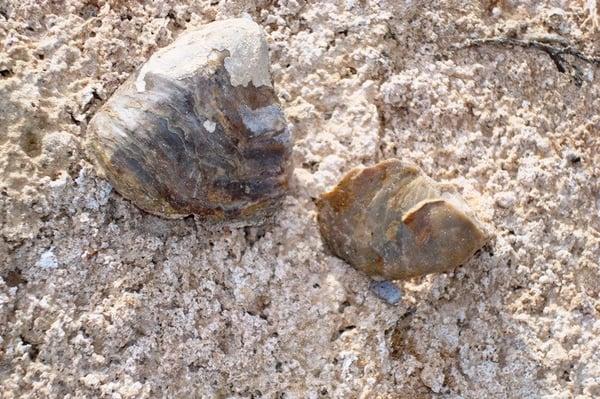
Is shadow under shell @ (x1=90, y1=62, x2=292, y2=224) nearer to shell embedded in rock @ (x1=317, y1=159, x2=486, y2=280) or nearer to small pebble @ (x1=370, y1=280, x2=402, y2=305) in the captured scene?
shell embedded in rock @ (x1=317, y1=159, x2=486, y2=280)

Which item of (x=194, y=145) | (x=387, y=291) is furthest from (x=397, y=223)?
(x=194, y=145)

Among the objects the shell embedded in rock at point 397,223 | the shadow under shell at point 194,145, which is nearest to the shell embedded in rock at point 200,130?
the shadow under shell at point 194,145

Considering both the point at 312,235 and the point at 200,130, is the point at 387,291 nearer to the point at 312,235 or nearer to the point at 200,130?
the point at 312,235

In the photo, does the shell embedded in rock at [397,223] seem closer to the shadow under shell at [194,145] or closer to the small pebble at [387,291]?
the small pebble at [387,291]

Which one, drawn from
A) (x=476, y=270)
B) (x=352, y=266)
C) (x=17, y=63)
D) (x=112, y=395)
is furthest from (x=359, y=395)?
(x=17, y=63)

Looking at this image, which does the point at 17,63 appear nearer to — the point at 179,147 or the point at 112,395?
the point at 179,147

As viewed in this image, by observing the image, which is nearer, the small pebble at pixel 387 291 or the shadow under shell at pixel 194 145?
the shadow under shell at pixel 194 145
